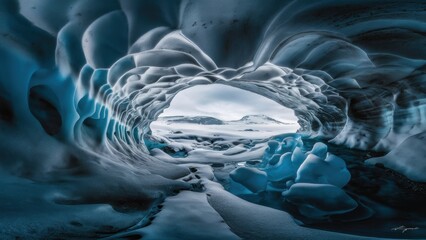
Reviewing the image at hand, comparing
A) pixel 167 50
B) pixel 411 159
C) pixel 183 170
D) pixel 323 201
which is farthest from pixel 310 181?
pixel 167 50

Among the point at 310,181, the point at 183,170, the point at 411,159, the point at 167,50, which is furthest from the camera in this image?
the point at 183,170

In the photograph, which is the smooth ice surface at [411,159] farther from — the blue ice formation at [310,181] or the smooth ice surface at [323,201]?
the smooth ice surface at [323,201]

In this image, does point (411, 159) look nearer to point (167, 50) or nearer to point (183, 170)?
point (183, 170)

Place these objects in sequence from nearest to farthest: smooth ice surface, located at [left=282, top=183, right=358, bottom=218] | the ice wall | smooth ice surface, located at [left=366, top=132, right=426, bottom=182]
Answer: smooth ice surface, located at [left=282, top=183, right=358, bottom=218]
the ice wall
smooth ice surface, located at [left=366, top=132, right=426, bottom=182]

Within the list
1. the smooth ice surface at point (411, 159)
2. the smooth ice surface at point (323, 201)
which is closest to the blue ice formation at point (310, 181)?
the smooth ice surface at point (323, 201)

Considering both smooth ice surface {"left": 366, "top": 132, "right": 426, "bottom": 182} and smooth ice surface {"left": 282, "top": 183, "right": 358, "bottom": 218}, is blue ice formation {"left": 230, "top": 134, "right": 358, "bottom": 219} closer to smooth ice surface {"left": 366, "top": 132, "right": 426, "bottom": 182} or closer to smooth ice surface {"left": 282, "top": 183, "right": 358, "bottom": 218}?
smooth ice surface {"left": 282, "top": 183, "right": 358, "bottom": 218}

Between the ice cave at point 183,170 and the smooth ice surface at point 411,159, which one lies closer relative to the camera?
the ice cave at point 183,170

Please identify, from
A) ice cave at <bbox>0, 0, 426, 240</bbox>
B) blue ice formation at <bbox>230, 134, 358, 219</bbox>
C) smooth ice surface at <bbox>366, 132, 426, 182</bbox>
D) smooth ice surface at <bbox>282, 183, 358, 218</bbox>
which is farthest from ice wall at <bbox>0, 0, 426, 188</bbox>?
smooth ice surface at <bbox>282, 183, 358, 218</bbox>
